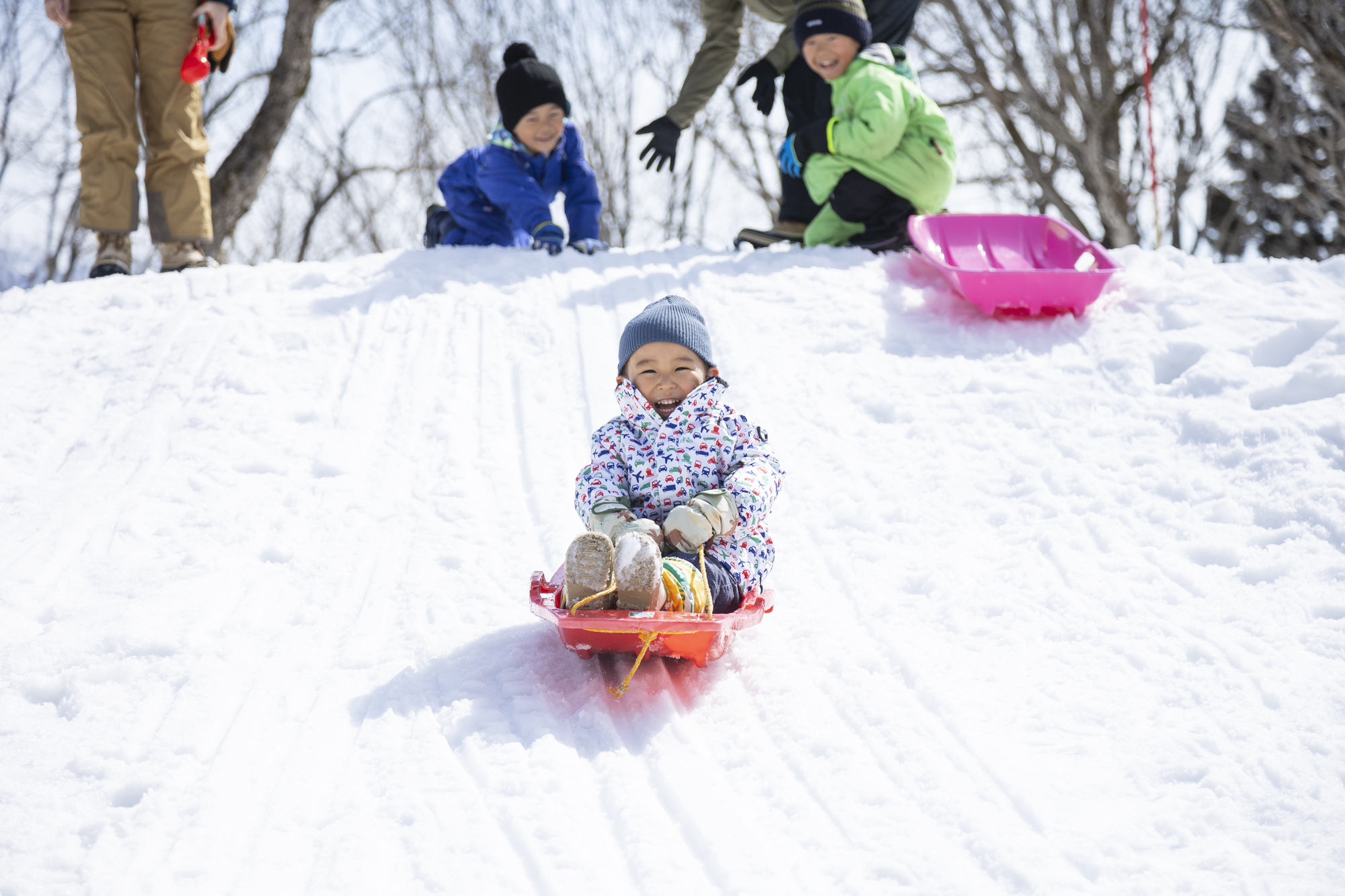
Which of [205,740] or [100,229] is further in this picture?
[100,229]

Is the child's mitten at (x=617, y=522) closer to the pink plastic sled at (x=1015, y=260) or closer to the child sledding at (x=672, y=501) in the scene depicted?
the child sledding at (x=672, y=501)

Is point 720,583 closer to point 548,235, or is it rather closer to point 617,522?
point 617,522

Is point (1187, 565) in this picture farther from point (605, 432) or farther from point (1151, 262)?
point (1151, 262)

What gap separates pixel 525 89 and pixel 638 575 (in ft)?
11.9

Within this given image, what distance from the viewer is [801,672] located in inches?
83.7

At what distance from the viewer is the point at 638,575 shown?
184cm

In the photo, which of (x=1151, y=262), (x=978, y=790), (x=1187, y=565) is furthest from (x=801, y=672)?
(x=1151, y=262)

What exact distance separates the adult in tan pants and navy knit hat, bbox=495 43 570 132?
3.99 feet

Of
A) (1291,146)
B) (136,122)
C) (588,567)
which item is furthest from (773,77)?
(1291,146)

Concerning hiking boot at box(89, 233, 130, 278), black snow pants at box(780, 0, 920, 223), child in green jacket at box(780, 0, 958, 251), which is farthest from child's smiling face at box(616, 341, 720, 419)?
hiking boot at box(89, 233, 130, 278)

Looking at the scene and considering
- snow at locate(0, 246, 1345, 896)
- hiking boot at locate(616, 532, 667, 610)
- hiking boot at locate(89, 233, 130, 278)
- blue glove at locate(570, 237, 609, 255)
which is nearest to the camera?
snow at locate(0, 246, 1345, 896)

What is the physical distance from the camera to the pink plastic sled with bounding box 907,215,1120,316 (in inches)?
148

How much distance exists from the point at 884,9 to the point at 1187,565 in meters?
3.31

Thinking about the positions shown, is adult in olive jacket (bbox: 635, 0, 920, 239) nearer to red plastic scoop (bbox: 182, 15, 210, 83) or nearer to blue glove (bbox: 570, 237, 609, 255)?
blue glove (bbox: 570, 237, 609, 255)
